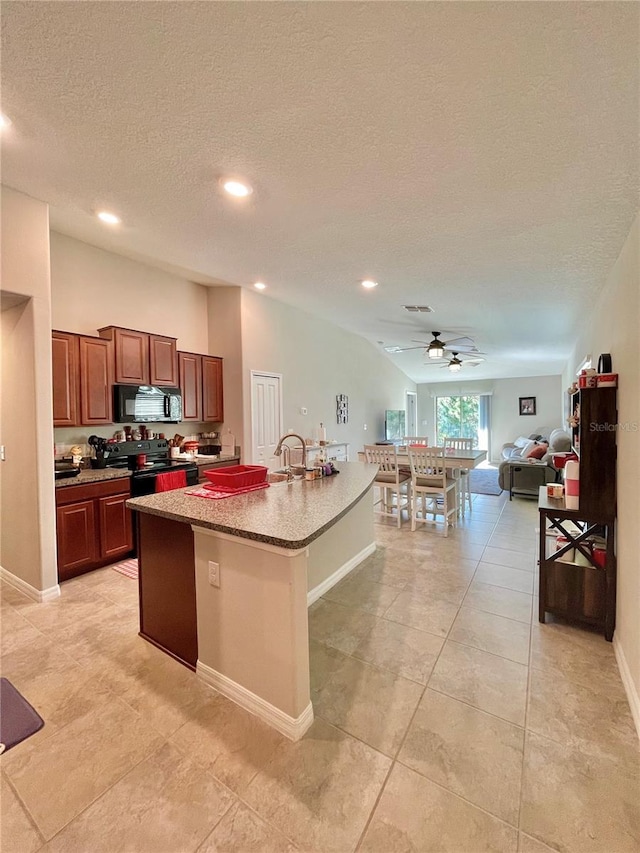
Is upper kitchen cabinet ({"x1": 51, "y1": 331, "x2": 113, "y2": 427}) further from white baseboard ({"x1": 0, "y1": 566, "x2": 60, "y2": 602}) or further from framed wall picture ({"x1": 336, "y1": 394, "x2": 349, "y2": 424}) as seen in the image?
framed wall picture ({"x1": 336, "y1": 394, "x2": 349, "y2": 424})

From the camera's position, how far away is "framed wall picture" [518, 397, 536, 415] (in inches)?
385

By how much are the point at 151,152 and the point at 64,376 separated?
2.28m

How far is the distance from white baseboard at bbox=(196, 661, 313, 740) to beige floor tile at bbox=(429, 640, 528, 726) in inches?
28.3

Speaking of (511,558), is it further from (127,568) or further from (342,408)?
(342,408)

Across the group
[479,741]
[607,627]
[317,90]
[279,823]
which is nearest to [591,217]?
[317,90]

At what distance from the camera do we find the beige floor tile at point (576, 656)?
1915 mm

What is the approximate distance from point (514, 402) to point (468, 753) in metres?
10.0

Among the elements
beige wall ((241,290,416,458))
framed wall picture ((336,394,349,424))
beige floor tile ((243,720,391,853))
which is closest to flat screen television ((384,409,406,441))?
beige wall ((241,290,416,458))

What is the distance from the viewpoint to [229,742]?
157 centimetres

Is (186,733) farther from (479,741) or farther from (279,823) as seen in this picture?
(479,741)

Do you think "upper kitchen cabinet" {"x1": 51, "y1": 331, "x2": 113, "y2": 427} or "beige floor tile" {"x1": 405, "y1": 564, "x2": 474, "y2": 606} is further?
"upper kitchen cabinet" {"x1": 51, "y1": 331, "x2": 113, "y2": 427}

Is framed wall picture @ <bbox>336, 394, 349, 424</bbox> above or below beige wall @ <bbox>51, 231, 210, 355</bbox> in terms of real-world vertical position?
below

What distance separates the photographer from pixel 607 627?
222 centimetres

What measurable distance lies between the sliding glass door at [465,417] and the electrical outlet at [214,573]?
9.33 meters
